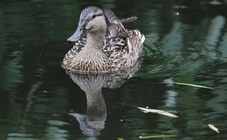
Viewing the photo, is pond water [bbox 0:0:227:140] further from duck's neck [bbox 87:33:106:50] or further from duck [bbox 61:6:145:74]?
duck's neck [bbox 87:33:106:50]

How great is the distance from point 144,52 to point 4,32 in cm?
183

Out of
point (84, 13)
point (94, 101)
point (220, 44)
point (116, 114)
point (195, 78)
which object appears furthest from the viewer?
point (220, 44)

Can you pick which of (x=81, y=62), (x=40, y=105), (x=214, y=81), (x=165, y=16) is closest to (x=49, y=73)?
(x=81, y=62)

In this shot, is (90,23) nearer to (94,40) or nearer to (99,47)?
(94,40)

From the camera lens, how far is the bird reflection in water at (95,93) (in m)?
7.33

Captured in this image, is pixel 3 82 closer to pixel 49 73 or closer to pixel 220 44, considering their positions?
pixel 49 73

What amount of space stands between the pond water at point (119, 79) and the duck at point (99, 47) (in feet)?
0.60

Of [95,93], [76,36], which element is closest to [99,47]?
[76,36]

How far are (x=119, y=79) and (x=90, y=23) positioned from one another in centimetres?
78

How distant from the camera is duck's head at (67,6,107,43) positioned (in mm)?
9156

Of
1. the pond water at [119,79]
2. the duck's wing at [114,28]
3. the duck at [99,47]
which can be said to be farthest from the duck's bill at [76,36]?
the duck's wing at [114,28]

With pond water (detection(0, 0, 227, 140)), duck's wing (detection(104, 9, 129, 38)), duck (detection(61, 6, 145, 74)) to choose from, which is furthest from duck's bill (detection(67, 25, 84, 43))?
duck's wing (detection(104, 9, 129, 38))

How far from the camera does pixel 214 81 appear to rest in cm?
859

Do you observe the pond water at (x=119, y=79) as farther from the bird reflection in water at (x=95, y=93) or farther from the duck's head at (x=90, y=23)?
the duck's head at (x=90, y=23)
